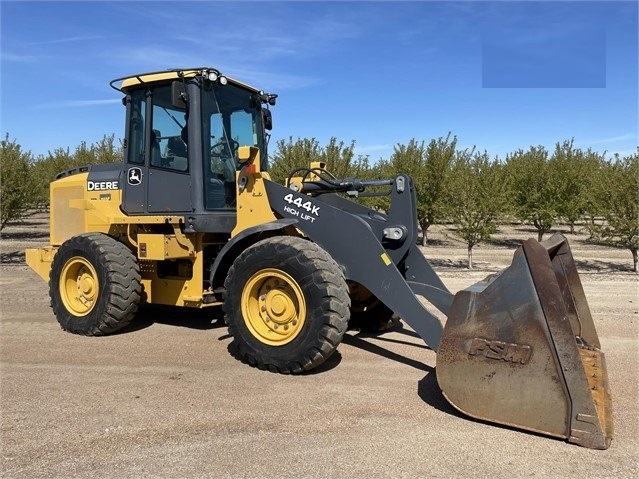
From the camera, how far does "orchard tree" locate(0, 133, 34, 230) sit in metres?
15.9

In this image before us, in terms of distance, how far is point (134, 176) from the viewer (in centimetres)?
627

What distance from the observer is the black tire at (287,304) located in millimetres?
4391

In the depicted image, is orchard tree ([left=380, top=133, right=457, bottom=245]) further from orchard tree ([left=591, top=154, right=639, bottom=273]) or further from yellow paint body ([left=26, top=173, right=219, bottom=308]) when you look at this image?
yellow paint body ([left=26, top=173, right=219, bottom=308])

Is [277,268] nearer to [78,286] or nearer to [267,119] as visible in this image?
[267,119]

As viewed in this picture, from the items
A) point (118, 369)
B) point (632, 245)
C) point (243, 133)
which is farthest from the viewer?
point (632, 245)

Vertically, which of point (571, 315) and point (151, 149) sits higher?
point (151, 149)

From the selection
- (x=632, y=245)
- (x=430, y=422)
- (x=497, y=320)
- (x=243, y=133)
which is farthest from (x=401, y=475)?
(x=632, y=245)

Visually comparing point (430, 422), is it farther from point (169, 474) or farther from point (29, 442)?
point (29, 442)

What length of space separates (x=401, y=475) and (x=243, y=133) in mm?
4409

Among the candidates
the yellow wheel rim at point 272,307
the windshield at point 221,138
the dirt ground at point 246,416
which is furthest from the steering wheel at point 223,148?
the dirt ground at point 246,416

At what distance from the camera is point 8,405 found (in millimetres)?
4078

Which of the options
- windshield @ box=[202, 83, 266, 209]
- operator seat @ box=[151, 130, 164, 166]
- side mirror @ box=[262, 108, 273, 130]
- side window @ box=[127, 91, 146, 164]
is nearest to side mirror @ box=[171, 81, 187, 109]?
windshield @ box=[202, 83, 266, 209]

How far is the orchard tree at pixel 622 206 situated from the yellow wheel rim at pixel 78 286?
12.6 meters

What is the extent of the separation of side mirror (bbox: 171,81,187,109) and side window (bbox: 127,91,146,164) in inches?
36.5
